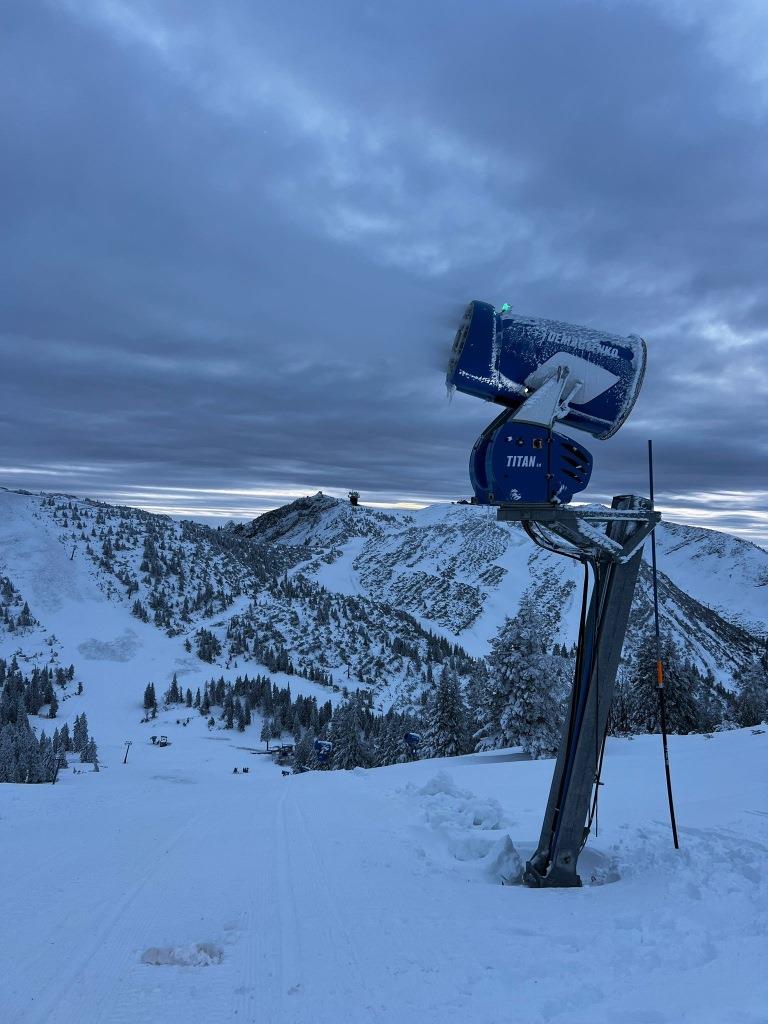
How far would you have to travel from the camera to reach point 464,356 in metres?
5.80

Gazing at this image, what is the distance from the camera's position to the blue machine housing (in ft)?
19.1

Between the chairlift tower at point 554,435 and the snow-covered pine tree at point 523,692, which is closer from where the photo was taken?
the chairlift tower at point 554,435

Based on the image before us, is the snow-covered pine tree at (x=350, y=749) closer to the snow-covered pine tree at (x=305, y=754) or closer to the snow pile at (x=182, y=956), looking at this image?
the snow-covered pine tree at (x=305, y=754)

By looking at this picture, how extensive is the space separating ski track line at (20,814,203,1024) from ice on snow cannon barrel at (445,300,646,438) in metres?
5.53

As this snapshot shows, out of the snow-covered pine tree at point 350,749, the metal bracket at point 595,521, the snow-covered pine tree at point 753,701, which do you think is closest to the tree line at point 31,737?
the snow-covered pine tree at point 350,749

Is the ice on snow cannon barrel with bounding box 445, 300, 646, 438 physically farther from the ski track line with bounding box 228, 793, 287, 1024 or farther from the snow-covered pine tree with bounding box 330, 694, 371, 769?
the snow-covered pine tree with bounding box 330, 694, 371, 769

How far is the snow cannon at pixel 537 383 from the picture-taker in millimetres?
5781

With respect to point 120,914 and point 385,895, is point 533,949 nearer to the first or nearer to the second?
point 385,895

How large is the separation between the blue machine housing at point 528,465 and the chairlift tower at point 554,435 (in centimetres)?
1

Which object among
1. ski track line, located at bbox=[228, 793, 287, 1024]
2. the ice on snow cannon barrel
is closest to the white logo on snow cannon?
the ice on snow cannon barrel

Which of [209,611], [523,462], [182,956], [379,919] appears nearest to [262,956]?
[182,956]

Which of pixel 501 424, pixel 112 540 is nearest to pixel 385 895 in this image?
pixel 501 424

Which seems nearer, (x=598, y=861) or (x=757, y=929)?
(x=757, y=929)

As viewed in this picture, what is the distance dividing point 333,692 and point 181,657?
30.8 meters
